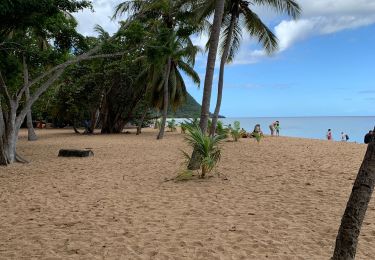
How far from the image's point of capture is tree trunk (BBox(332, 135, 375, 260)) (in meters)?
2.47

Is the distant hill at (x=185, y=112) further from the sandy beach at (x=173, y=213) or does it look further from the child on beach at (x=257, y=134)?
the child on beach at (x=257, y=134)

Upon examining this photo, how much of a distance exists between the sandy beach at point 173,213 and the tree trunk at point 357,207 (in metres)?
1.24

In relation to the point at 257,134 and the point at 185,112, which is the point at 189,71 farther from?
the point at 185,112

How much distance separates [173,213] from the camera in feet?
18.0

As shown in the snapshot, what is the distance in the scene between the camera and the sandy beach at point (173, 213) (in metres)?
4.06

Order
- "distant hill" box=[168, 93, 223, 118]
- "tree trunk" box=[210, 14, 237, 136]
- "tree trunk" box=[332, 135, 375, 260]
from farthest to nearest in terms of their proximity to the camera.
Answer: "tree trunk" box=[210, 14, 237, 136], "distant hill" box=[168, 93, 223, 118], "tree trunk" box=[332, 135, 375, 260]

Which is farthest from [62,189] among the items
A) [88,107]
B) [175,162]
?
[88,107]

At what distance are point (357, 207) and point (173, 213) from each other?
128 inches

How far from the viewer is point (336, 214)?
5.30 m

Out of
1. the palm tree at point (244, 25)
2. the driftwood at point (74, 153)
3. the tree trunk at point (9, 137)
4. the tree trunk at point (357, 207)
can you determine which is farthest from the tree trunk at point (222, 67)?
the tree trunk at point (357, 207)

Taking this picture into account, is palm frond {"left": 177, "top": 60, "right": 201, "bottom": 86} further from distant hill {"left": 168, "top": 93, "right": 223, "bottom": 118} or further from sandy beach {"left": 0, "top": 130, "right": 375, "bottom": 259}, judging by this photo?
sandy beach {"left": 0, "top": 130, "right": 375, "bottom": 259}

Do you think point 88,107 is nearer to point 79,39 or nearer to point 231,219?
point 79,39

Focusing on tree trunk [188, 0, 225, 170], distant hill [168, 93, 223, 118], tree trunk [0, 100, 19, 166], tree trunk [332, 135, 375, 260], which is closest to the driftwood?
tree trunk [0, 100, 19, 166]

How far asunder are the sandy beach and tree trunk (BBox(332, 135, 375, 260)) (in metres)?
1.24
